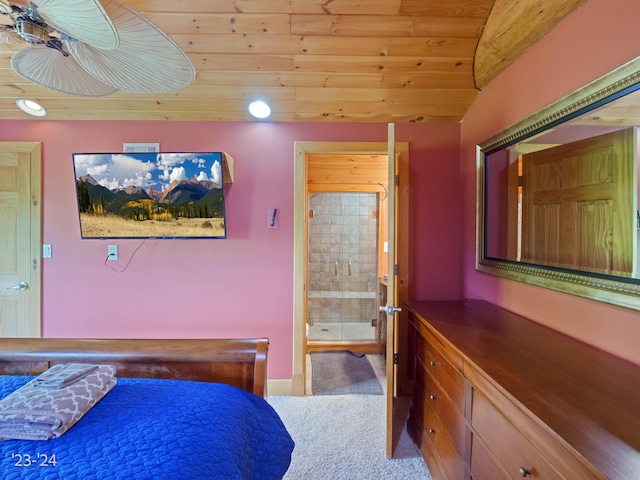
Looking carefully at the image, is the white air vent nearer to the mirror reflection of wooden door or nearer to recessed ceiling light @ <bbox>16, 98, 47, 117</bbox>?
recessed ceiling light @ <bbox>16, 98, 47, 117</bbox>

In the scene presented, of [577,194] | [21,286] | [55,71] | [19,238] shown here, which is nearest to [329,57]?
[55,71]

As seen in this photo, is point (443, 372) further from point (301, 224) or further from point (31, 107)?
point (31, 107)

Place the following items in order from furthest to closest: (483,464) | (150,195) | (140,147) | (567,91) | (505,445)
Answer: (140,147) < (150,195) < (567,91) < (483,464) < (505,445)

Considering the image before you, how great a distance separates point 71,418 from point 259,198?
1.82 meters

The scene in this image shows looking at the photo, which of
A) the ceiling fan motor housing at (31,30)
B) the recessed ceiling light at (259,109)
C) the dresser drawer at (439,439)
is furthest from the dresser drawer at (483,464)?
the recessed ceiling light at (259,109)

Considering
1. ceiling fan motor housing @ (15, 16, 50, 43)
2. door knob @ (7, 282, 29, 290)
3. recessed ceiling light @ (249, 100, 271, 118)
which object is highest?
recessed ceiling light @ (249, 100, 271, 118)

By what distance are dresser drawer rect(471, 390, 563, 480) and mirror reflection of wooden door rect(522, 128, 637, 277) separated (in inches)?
29.1

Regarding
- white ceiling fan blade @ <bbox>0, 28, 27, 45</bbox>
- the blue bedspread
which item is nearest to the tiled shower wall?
the blue bedspread

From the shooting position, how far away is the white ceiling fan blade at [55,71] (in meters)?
1.17

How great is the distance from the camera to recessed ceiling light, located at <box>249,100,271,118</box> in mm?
2291

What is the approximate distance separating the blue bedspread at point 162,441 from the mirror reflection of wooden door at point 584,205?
5.10 ft

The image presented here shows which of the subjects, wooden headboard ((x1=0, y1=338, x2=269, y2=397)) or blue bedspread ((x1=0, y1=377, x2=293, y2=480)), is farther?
wooden headboard ((x1=0, y1=338, x2=269, y2=397))

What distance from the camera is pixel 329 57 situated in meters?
2.01

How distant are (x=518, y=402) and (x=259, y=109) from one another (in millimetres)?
2365
